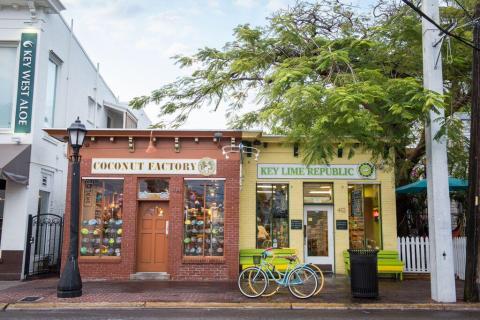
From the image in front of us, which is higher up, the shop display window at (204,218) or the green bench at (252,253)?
the shop display window at (204,218)

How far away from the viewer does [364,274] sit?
11148 mm

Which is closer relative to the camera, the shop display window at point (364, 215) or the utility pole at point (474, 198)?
the utility pole at point (474, 198)

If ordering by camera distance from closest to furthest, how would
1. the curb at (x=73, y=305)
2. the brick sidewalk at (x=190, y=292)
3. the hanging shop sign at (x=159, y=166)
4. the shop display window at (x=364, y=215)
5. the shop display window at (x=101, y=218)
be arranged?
the curb at (x=73, y=305)
the brick sidewalk at (x=190, y=292)
the shop display window at (x=101, y=218)
the hanging shop sign at (x=159, y=166)
the shop display window at (x=364, y=215)

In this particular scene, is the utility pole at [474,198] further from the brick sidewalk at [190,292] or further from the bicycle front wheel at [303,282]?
the bicycle front wheel at [303,282]

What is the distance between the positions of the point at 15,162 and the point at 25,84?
2588 millimetres

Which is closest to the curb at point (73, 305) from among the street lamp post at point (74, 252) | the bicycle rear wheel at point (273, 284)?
the street lamp post at point (74, 252)

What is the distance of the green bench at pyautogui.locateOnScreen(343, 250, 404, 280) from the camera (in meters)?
14.4

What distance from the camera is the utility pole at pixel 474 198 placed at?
10.8 meters

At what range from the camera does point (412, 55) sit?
13117mm

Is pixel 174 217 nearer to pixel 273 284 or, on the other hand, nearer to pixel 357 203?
pixel 273 284

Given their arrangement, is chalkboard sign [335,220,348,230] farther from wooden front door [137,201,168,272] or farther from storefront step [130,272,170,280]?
storefront step [130,272,170,280]

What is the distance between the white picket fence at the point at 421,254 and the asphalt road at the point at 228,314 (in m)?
4.80

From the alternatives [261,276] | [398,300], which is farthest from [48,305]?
[398,300]

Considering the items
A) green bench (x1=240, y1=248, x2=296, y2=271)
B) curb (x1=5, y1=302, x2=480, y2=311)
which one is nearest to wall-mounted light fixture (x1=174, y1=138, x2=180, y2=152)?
green bench (x1=240, y1=248, x2=296, y2=271)
